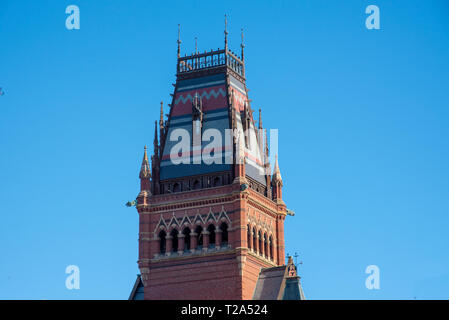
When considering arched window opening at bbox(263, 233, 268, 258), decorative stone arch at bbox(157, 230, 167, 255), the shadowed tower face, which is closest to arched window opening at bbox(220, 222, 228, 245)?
the shadowed tower face

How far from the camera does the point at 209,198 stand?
116125 mm

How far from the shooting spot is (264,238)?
11975 centimetres

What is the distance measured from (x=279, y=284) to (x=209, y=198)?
11.1 m

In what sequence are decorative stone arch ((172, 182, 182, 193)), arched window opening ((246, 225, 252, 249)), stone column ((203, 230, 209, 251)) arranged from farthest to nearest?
decorative stone arch ((172, 182, 182, 193)), arched window opening ((246, 225, 252, 249)), stone column ((203, 230, 209, 251))

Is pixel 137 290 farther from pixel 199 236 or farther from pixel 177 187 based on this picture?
pixel 177 187

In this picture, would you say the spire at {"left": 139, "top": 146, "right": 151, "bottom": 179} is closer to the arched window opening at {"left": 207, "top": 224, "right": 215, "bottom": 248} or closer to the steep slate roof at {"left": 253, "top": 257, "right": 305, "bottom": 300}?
the arched window opening at {"left": 207, "top": 224, "right": 215, "bottom": 248}

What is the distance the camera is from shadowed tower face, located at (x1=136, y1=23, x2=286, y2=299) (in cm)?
11462

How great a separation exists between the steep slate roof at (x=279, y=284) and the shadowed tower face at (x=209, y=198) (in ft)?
2.59

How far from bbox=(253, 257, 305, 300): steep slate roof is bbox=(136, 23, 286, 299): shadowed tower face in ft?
2.59

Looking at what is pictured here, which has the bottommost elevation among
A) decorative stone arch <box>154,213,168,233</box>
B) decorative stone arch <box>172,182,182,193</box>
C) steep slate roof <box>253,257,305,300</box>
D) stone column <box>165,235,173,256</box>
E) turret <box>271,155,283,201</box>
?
steep slate roof <box>253,257,305,300</box>
